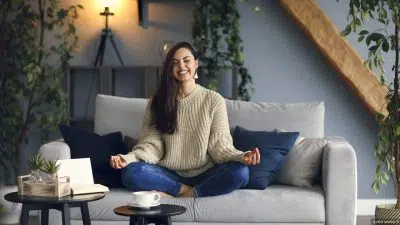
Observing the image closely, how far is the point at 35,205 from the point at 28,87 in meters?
2.36

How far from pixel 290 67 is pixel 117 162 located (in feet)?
6.89

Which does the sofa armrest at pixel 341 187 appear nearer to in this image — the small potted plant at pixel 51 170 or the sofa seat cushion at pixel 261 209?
the sofa seat cushion at pixel 261 209

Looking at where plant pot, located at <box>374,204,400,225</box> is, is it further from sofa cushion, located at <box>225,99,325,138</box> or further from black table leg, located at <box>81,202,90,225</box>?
black table leg, located at <box>81,202,90,225</box>

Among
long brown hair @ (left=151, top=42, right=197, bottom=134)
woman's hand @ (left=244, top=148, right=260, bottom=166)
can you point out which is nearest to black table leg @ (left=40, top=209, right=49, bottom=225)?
long brown hair @ (left=151, top=42, right=197, bottom=134)

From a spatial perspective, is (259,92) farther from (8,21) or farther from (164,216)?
(164,216)

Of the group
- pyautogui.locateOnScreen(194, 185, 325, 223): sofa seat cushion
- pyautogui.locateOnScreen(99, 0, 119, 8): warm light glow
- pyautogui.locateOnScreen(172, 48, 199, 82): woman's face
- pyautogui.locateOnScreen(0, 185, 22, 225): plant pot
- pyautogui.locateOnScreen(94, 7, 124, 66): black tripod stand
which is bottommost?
pyautogui.locateOnScreen(0, 185, 22, 225): plant pot

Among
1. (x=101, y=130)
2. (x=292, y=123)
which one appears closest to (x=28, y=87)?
(x=101, y=130)

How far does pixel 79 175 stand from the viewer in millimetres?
3662

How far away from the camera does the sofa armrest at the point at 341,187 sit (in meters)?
4.23

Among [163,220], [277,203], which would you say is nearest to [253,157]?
[277,203]

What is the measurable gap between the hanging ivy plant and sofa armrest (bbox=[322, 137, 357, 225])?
63.5 inches

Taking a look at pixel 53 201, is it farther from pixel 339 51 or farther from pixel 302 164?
pixel 339 51

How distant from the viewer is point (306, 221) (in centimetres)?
421

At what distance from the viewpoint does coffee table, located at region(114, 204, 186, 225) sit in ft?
11.1
